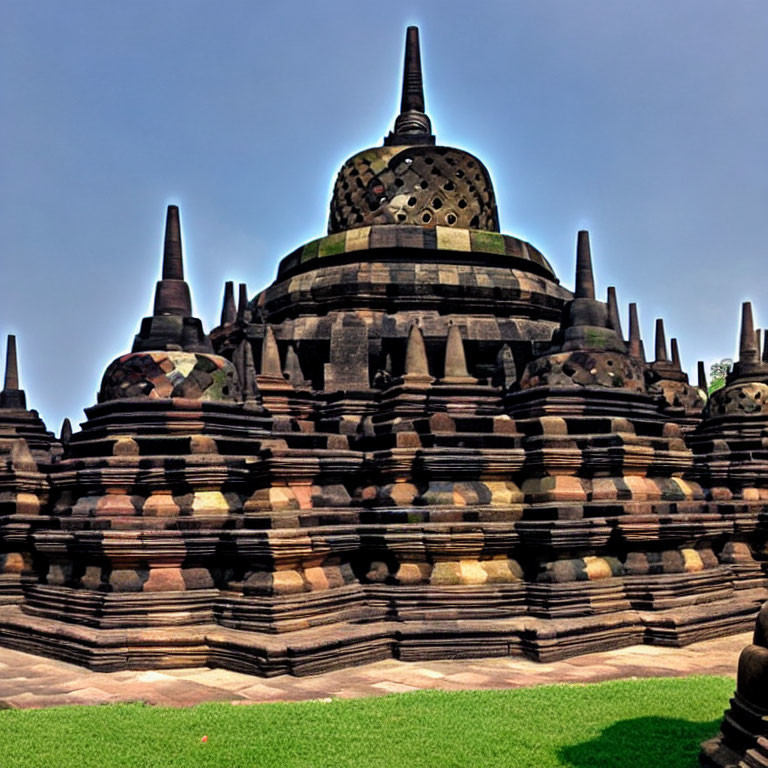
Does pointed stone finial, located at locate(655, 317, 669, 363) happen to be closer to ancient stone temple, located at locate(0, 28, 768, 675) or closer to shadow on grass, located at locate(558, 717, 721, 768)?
ancient stone temple, located at locate(0, 28, 768, 675)

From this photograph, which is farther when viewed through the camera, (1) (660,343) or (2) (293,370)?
(1) (660,343)

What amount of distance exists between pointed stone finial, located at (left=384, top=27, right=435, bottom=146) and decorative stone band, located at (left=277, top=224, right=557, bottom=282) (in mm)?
5397

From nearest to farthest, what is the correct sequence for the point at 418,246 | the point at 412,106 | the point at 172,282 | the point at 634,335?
the point at 172,282 < the point at 418,246 < the point at 634,335 < the point at 412,106

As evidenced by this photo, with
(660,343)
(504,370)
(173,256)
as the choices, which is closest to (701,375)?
(660,343)

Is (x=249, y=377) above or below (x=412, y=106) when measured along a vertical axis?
below

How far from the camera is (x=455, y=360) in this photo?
18781 millimetres

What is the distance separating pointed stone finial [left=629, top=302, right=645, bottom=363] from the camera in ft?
87.6

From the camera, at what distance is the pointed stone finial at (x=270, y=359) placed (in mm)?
20422

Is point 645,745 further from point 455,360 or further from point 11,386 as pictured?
point 11,386

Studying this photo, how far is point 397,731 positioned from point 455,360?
12275 millimetres

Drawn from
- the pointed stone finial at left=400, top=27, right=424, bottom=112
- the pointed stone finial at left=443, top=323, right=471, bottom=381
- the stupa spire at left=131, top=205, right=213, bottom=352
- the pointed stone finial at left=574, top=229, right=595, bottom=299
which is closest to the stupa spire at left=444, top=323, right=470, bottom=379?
the pointed stone finial at left=443, top=323, right=471, bottom=381

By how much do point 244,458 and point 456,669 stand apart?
14.1 feet

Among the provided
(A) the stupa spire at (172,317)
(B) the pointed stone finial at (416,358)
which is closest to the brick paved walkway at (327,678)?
Result: (A) the stupa spire at (172,317)

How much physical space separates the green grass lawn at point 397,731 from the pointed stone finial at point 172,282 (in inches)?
302
